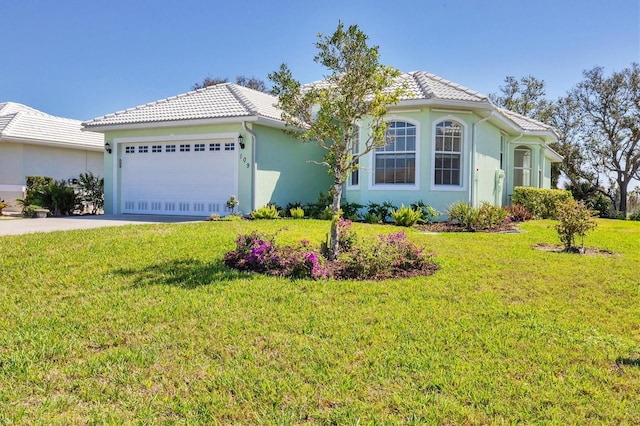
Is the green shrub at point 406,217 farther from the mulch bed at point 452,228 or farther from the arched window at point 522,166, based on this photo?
the arched window at point 522,166

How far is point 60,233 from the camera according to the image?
9469 millimetres

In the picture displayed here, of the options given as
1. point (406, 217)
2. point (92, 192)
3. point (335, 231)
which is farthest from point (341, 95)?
point (92, 192)

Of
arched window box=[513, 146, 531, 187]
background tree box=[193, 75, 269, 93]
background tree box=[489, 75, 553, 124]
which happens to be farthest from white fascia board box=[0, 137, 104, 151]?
background tree box=[489, 75, 553, 124]

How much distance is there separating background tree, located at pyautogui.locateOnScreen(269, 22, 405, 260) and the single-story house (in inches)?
232

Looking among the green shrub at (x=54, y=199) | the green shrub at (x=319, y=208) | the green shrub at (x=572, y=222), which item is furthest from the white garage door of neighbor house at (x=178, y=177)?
the green shrub at (x=572, y=222)

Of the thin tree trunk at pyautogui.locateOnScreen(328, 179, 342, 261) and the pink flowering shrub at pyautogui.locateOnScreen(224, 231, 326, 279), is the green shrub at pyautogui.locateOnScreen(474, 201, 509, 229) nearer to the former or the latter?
the thin tree trunk at pyautogui.locateOnScreen(328, 179, 342, 261)

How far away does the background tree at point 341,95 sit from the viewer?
266 inches

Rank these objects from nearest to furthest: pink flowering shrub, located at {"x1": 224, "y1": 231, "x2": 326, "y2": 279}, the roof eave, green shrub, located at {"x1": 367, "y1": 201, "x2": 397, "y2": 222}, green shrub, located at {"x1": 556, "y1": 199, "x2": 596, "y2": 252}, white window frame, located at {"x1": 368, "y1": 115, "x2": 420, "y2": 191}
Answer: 1. pink flowering shrub, located at {"x1": 224, "y1": 231, "x2": 326, "y2": 279}
2. green shrub, located at {"x1": 556, "y1": 199, "x2": 596, "y2": 252}
3. green shrub, located at {"x1": 367, "y1": 201, "x2": 397, "y2": 222}
4. white window frame, located at {"x1": 368, "y1": 115, "x2": 420, "y2": 191}
5. the roof eave

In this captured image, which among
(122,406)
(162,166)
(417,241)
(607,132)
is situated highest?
(607,132)

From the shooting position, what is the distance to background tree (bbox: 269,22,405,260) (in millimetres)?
6766

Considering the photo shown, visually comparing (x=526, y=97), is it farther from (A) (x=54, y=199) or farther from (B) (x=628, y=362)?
(B) (x=628, y=362)

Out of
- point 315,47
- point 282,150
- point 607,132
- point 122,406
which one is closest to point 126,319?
point 122,406

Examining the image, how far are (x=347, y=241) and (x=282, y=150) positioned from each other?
822cm

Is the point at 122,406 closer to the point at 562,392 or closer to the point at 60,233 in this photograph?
the point at 562,392
